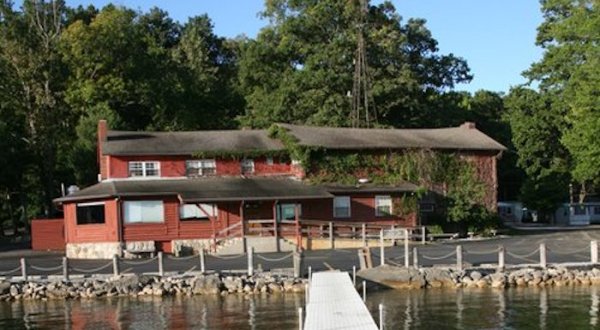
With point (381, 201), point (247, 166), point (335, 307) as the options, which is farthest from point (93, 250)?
point (335, 307)

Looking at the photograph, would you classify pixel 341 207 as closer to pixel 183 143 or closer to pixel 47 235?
pixel 183 143

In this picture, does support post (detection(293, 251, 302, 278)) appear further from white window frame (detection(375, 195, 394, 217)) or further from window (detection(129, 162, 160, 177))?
window (detection(129, 162, 160, 177))

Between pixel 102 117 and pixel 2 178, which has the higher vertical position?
pixel 102 117

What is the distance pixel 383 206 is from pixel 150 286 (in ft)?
67.8

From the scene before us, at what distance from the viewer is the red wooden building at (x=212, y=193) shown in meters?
40.4

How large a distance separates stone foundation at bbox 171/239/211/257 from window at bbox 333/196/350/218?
7656mm

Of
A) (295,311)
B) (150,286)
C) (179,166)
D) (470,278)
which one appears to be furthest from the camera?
(179,166)

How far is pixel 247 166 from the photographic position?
4519cm

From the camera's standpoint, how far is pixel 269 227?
135 ft

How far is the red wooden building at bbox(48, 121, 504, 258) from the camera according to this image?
40438 millimetres

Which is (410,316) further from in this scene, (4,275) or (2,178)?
(2,178)

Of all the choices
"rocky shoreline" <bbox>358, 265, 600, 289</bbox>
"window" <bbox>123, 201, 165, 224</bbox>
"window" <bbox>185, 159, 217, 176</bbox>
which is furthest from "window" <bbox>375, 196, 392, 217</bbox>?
"rocky shoreline" <bbox>358, 265, 600, 289</bbox>

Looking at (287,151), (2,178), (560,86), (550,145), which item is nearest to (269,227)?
(287,151)

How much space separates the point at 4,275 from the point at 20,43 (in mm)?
31420
